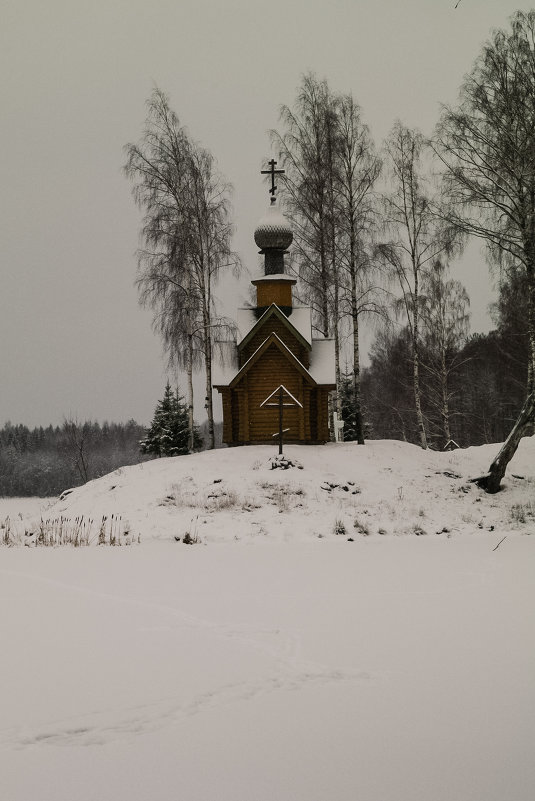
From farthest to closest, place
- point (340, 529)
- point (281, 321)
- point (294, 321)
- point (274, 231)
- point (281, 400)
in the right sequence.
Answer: point (294, 321) < point (274, 231) < point (281, 321) < point (281, 400) < point (340, 529)

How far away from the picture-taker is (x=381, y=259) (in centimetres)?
2047

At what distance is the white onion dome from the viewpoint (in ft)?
68.9

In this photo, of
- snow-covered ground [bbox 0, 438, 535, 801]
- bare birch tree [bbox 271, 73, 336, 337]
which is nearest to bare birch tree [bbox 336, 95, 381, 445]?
bare birch tree [bbox 271, 73, 336, 337]

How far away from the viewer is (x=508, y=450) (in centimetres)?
1547

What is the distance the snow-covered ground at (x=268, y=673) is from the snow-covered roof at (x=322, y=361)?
9716 millimetres

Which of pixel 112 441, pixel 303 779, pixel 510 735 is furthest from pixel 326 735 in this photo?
pixel 112 441

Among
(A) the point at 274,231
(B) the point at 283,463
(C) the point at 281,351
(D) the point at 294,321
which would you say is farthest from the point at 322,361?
(B) the point at 283,463

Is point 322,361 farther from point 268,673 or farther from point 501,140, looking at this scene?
point 268,673

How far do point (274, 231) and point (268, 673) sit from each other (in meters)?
18.3

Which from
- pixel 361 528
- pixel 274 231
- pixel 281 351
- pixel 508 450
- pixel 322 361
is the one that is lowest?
pixel 361 528

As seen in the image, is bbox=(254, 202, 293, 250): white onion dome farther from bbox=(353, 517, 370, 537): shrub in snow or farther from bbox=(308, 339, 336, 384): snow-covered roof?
bbox=(353, 517, 370, 537): shrub in snow

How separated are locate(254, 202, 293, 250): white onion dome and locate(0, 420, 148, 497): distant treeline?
14.3 m

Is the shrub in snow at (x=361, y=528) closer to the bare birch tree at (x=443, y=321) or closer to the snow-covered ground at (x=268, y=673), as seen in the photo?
the snow-covered ground at (x=268, y=673)

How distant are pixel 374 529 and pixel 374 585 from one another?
5838 mm
